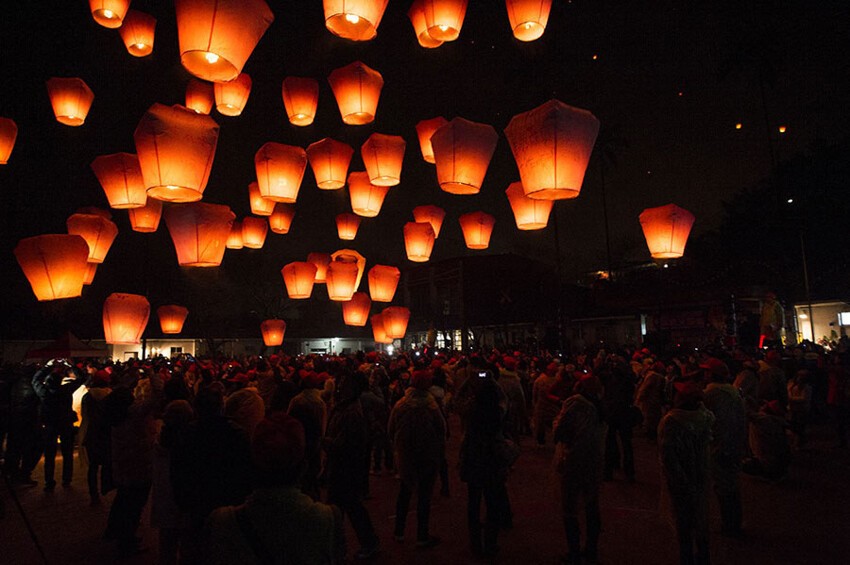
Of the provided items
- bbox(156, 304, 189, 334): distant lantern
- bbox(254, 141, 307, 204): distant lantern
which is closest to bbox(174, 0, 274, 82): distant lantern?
bbox(254, 141, 307, 204): distant lantern

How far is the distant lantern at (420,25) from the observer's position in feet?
25.1

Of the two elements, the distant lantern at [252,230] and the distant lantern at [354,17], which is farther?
the distant lantern at [252,230]

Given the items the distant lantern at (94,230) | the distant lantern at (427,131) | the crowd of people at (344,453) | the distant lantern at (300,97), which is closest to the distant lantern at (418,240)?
the distant lantern at (427,131)

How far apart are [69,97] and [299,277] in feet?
23.5

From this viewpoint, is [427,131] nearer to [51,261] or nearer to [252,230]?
[252,230]

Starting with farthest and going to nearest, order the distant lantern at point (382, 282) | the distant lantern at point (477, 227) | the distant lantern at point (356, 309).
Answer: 1. the distant lantern at point (356, 309)
2. the distant lantern at point (382, 282)
3. the distant lantern at point (477, 227)

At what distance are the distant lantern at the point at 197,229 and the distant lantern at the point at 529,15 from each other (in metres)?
5.20

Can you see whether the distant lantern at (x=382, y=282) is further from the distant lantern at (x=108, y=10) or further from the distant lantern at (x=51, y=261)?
the distant lantern at (x=108, y=10)

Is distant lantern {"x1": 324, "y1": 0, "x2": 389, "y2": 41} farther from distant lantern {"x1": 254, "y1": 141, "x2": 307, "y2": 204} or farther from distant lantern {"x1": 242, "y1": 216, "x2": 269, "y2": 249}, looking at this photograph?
distant lantern {"x1": 242, "y1": 216, "x2": 269, "y2": 249}

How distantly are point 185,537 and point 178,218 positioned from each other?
17.8ft

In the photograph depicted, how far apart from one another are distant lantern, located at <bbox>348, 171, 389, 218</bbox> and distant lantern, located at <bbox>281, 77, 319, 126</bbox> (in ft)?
5.98

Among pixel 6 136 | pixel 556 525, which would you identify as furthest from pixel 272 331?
pixel 556 525

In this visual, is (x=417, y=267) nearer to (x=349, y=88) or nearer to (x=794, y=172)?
(x=794, y=172)

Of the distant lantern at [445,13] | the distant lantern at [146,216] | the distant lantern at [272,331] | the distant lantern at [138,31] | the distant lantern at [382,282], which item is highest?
the distant lantern at [138,31]
